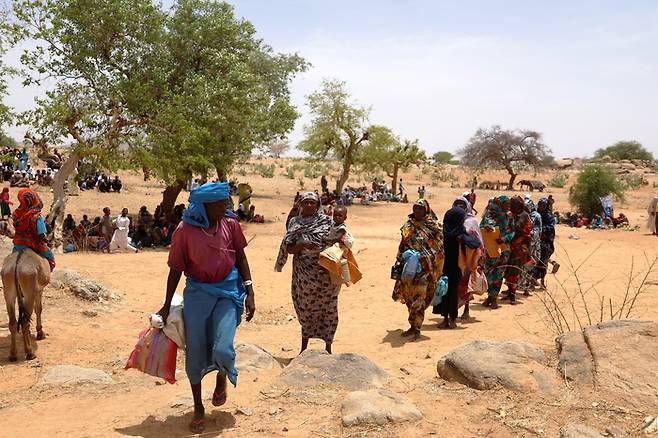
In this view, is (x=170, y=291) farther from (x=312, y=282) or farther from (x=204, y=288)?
(x=312, y=282)

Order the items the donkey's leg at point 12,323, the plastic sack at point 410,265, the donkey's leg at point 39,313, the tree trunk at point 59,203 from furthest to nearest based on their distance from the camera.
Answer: the tree trunk at point 59,203, the plastic sack at point 410,265, the donkey's leg at point 39,313, the donkey's leg at point 12,323

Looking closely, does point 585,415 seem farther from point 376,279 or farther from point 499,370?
point 376,279

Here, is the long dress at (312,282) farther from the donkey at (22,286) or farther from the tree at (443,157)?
the tree at (443,157)

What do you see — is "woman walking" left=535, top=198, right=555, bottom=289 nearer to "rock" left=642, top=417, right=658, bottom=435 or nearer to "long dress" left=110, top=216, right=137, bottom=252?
"rock" left=642, top=417, right=658, bottom=435

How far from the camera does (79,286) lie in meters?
8.82

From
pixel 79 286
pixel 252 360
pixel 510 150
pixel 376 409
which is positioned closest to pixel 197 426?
pixel 376 409

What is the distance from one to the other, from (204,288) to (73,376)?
213 centimetres

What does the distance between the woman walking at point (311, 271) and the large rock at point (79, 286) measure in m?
4.00

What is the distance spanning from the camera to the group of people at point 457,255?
691 cm

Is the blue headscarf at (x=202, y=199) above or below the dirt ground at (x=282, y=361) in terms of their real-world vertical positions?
above

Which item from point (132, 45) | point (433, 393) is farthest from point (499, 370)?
point (132, 45)

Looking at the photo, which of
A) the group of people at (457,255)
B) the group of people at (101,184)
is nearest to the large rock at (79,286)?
the group of people at (457,255)

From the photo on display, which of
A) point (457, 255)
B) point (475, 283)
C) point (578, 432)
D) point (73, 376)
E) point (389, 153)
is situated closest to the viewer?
point (578, 432)

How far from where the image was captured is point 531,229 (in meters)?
9.07
